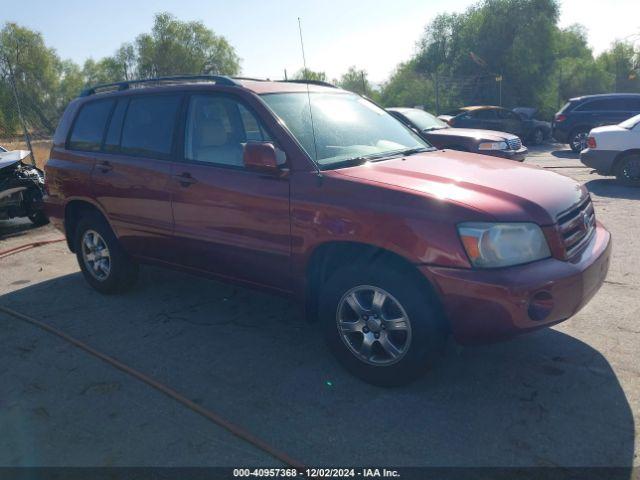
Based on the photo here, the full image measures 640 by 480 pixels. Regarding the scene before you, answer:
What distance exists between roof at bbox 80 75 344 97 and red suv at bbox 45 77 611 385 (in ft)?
0.08

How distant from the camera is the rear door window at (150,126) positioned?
4492mm

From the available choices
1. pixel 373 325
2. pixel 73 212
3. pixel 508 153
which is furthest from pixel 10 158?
pixel 508 153

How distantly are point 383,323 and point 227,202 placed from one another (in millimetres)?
1432

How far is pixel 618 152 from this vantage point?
10164 millimetres

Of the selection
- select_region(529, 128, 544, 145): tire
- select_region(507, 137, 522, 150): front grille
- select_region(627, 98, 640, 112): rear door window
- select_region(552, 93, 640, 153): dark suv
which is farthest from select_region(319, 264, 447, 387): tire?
select_region(529, 128, 544, 145): tire

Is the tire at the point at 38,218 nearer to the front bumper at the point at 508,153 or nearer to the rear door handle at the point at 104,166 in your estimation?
the rear door handle at the point at 104,166

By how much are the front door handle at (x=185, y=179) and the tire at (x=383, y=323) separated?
1390mm

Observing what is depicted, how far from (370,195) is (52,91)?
4181cm

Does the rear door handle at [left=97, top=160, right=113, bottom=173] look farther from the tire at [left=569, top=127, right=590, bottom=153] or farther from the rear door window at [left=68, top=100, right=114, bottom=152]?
the tire at [left=569, top=127, right=590, bottom=153]

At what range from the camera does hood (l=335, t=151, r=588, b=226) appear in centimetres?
311

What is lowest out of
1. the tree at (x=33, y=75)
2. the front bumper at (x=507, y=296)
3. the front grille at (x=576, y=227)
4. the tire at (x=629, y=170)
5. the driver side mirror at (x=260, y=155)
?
the tire at (x=629, y=170)

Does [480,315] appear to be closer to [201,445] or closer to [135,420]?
[201,445]

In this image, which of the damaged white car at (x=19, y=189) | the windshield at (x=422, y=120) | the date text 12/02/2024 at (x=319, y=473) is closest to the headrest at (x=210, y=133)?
the date text 12/02/2024 at (x=319, y=473)

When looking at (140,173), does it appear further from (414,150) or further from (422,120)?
(422,120)
